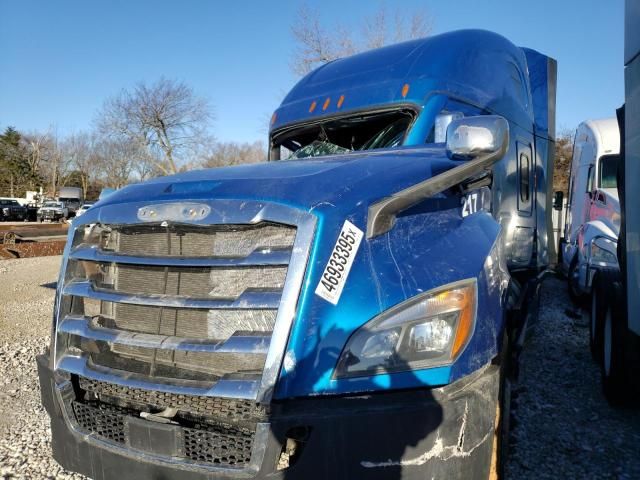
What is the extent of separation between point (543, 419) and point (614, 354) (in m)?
0.81

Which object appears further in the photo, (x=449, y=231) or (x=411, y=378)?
(x=449, y=231)

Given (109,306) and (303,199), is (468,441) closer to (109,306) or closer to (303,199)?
(303,199)

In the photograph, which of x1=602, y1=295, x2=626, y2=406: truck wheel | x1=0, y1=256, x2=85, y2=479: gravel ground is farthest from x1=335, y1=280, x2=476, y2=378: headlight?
x1=602, y1=295, x2=626, y2=406: truck wheel

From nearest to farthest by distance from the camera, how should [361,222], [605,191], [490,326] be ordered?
[361,222], [490,326], [605,191]

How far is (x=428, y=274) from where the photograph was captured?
2.13 metres

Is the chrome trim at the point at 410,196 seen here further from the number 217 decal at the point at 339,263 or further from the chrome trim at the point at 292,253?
the chrome trim at the point at 292,253

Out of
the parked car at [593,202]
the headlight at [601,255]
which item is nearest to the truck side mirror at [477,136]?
the parked car at [593,202]

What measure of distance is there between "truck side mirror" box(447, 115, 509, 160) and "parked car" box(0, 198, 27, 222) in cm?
4526

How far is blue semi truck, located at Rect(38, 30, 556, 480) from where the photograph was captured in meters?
1.95

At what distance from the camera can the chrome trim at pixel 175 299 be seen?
2.04 m

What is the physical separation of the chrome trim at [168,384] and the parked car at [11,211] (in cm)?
4437

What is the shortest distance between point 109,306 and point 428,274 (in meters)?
1.61

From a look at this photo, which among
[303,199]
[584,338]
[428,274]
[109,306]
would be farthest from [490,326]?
[584,338]

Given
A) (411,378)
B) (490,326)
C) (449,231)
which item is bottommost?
(411,378)
